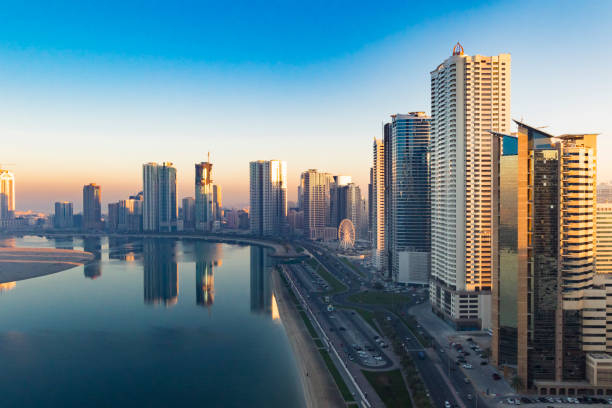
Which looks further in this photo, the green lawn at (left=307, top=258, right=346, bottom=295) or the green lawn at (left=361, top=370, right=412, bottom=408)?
the green lawn at (left=307, top=258, right=346, bottom=295)

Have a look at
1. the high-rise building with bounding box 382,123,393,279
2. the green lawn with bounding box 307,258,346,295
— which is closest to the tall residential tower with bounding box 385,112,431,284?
the high-rise building with bounding box 382,123,393,279

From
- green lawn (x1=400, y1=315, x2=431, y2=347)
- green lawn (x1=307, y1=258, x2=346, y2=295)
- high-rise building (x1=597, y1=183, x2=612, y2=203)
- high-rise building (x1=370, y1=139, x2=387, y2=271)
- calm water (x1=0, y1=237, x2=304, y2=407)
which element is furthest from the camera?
high-rise building (x1=370, y1=139, x2=387, y2=271)

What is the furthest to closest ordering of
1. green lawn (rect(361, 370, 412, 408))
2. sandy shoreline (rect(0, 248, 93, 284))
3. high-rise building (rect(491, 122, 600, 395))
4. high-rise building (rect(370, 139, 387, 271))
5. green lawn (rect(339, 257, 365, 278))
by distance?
sandy shoreline (rect(0, 248, 93, 284)) < green lawn (rect(339, 257, 365, 278)) < high-rise building (rect(370, 139, 387, 271)) < high-rise building (rect(491, 122, 600, 395)) < green lawn (rect(361, 370, 412, 408))

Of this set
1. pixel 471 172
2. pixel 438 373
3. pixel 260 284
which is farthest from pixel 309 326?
pixel 260 284

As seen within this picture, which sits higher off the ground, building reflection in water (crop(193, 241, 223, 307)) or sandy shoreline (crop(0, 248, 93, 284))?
sandy shoreline (crop(0, 248, 93, 284))

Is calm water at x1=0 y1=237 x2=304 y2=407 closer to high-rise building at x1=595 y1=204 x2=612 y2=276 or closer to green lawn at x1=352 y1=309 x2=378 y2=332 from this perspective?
green lawn at x1=352 y1=309 x2=378 y2=332

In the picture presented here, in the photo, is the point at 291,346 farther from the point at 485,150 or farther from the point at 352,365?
the point at 485,150

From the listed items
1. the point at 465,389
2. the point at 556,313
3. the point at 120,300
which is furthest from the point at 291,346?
the point at 120,300
